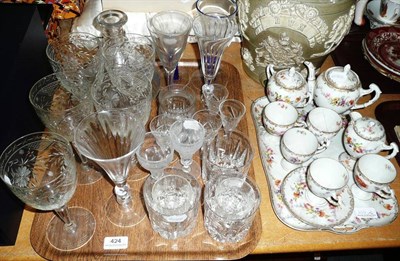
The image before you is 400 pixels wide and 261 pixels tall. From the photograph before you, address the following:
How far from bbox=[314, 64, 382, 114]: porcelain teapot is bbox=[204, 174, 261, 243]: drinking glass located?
0.28 metres

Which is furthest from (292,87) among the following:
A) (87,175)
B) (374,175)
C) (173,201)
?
(87,175)

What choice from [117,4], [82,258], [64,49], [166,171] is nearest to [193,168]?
[166,171]

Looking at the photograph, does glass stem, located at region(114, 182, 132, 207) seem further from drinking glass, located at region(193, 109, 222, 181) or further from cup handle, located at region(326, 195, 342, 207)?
cup handle, located at region(326, 195, 342, 207)

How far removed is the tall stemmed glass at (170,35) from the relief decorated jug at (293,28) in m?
0.14

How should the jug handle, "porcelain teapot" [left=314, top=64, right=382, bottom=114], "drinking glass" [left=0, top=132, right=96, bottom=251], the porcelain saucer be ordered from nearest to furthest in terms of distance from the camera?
"drinking glass" [left=0, top=132, right=96, bottom=251] < the porcelain saucer < "porcelain teapot" [left=314, top=64, right=382, bottom=114] < the jug handle

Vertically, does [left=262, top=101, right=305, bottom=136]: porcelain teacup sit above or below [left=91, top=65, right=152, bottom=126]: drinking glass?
below

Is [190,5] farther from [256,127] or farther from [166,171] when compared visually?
[166,171]

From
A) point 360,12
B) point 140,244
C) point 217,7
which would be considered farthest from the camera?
point 360,12

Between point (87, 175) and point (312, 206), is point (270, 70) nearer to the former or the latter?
point (312, 206)

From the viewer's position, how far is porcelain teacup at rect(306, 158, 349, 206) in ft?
2.20

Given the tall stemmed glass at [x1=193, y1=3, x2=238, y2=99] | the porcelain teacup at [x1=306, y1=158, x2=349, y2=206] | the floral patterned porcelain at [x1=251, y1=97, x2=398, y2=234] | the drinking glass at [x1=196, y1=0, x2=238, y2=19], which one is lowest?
the floral patterned porcelain at [x1=251, y1=97, x2=398, y2=234]

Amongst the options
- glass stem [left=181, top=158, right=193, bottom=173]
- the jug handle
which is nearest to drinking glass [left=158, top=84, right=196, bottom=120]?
glass stem [left=181, top=158, right=193, bottom=173]

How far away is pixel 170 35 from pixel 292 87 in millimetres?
283

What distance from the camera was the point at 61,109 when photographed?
2.52ft
